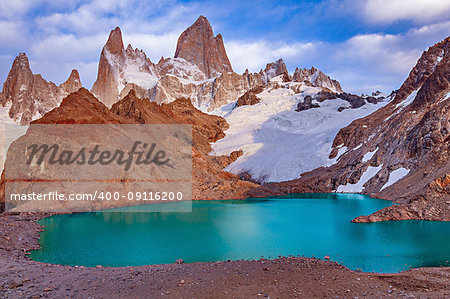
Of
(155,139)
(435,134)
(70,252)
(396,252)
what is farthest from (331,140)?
(70,252)

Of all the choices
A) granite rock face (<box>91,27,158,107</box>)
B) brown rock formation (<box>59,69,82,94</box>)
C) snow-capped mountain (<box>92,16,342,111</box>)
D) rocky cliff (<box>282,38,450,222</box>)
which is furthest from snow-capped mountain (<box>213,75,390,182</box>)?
brown rock formation (<box>59,69,82,94</box>)

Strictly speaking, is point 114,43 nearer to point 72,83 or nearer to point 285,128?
point 72,83

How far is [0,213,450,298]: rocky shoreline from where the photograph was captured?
396 inches

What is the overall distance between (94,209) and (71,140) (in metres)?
10.2

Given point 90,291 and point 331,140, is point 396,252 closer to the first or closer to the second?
point 90,291

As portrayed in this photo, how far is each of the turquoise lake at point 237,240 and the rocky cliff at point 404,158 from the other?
3888 mm

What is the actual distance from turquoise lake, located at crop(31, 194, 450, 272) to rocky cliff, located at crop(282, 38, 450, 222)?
3.89m

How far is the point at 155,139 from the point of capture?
59.9 m

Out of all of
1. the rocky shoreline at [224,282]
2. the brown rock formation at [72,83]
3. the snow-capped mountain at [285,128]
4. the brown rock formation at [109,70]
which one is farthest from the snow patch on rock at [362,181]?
the brown rock formation at [72,83]

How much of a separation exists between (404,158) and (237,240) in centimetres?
3806

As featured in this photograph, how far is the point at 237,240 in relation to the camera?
2295cm

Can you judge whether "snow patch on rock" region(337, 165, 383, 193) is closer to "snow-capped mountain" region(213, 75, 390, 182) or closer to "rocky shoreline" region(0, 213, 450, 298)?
"snow-capped mountain" region(213, 75, 390, 182)

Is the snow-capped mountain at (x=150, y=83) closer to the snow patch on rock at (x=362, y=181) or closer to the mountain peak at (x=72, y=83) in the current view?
the mountain peak at (x=72, y=83)

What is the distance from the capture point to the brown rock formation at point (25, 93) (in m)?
122
